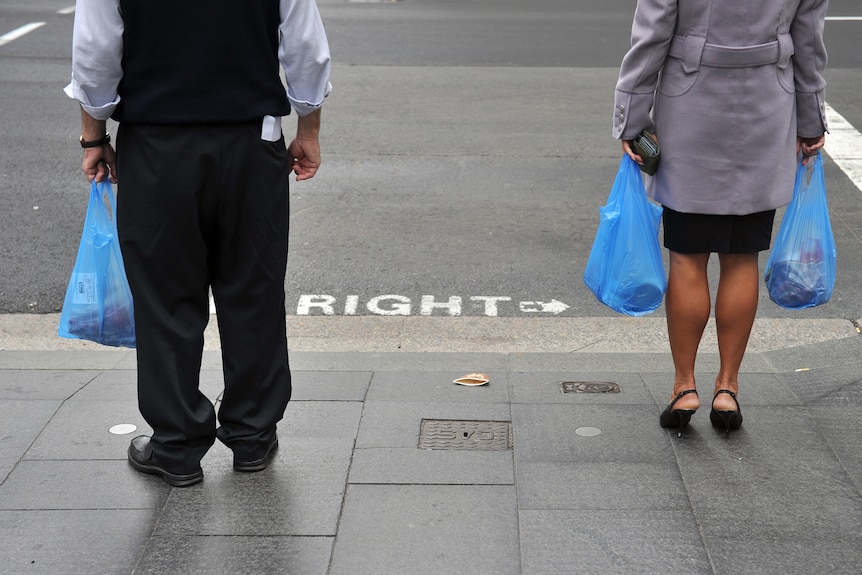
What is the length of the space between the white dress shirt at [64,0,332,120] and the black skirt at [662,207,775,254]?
1288 millimetres

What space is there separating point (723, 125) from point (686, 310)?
656 millimetres

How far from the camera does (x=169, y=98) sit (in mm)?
3127

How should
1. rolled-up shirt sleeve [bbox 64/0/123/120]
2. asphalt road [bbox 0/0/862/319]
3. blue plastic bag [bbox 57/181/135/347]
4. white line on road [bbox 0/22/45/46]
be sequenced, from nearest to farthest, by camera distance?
rolled-up shirt sleeve [bbox 64/0/123/120] < blue plastic bag [bbox 57/181/135/347] < asphalt road [bbox 0/0/862/319] < white line on road [bbox 0/22/45/46]

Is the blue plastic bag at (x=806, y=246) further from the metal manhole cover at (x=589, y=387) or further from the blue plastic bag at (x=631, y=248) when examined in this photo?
the metal manhole cover at (x=589, y=387)

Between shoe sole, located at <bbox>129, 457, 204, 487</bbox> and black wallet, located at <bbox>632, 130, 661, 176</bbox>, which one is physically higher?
black wallet, located at <bbox>632, 130, 661, 176</bbox>

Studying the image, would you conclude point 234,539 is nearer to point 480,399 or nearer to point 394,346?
point 480,399

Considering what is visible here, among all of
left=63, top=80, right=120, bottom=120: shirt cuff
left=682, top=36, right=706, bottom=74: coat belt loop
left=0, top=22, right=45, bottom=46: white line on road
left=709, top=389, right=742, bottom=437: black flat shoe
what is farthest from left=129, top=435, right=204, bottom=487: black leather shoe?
left=0, top=22, right=45, bottom=46: white line on road

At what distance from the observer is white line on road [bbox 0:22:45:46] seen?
13480 millimetres

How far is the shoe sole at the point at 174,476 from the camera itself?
11.2 ft

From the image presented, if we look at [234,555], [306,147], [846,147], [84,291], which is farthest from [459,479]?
[846,147]

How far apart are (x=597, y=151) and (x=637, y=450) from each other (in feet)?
17.6

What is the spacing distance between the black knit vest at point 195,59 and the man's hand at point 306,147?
23 centimetres

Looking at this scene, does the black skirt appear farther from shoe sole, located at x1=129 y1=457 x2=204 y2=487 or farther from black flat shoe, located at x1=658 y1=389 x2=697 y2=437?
shoe sole, located at x1=129 y1=457 x2=204 y2=487

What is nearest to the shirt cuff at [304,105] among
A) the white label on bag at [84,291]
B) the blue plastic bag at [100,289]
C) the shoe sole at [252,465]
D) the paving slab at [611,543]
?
the blue plastic bag at [100,289]
